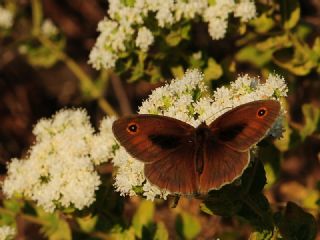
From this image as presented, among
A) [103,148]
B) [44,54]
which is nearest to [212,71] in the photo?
[103,148]

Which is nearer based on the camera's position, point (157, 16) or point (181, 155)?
point (181, 155)

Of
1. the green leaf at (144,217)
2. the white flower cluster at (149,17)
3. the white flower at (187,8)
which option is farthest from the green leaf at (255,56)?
the green leaf at (144,217)

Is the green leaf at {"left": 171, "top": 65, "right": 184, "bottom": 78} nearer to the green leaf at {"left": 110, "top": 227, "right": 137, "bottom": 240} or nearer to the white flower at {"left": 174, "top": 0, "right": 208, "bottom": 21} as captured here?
the white flower at {"left": 174, "top": 0, "right": 208, "bottom": 21}

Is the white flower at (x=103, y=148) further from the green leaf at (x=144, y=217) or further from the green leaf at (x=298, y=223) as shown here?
the green leaf at (x=298, y=223)

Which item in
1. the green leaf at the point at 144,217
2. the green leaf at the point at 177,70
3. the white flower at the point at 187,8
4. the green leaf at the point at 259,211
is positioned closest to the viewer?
the green leaf at the point at 259,211

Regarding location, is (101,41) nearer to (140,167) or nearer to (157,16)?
(157,16)

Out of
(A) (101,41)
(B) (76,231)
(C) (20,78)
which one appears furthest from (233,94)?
(C) (20,78)
